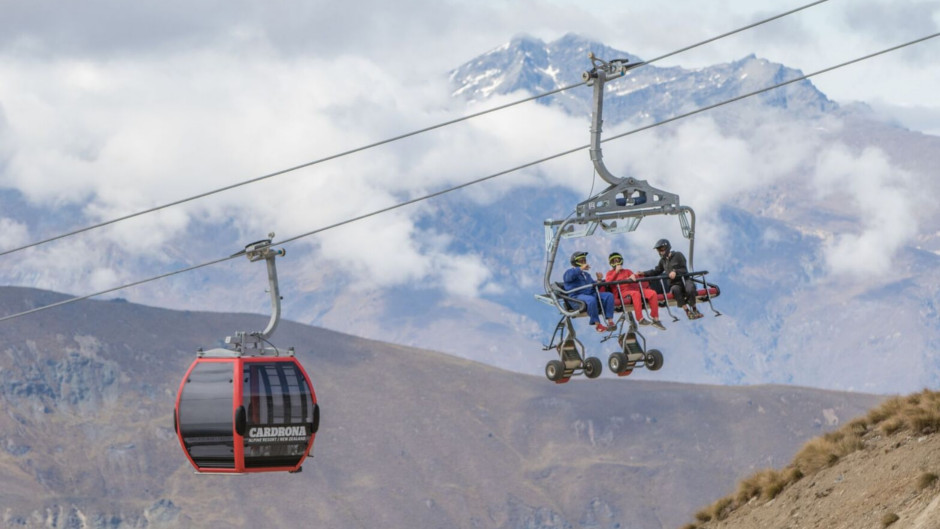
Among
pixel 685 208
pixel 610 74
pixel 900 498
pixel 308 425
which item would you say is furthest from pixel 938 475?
pixel 308 425

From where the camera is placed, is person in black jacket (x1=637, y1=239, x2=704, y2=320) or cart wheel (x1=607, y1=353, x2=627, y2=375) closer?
cart wheel (x1=607, y1=353, x2=627, y2=375)

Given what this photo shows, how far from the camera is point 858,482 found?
43.6m

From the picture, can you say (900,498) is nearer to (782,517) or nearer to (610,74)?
(782,517)

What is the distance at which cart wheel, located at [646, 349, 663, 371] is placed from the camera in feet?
120

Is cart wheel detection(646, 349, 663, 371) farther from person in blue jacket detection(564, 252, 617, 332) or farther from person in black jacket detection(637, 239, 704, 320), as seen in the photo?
person in black jacket detection(637, 239, 704, 320)

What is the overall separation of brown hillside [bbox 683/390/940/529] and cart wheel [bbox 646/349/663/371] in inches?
290

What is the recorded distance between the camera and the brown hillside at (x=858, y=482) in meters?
38.7

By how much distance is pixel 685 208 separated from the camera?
3562 cm

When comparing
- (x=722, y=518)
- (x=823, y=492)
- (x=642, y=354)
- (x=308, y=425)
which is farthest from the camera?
(x=722, y=518)

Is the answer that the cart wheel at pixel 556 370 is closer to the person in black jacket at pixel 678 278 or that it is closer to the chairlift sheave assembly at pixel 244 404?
the person in black jacket at pixel 678 278

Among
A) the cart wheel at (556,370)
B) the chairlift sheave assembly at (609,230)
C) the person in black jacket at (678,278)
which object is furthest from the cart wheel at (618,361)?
the person in black jacket at (678,278)

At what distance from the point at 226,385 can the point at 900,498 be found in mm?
18616

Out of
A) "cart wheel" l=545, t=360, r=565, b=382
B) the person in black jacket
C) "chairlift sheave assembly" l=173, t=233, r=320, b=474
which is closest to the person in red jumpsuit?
the person in black jacket

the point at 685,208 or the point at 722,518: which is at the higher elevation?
the point at 685,208
